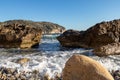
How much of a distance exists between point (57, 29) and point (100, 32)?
117 meters

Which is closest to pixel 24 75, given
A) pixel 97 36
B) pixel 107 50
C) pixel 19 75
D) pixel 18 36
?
pixel 19 75

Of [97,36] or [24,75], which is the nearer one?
[24,75]

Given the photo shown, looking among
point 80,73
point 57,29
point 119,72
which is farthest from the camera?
point 57,29

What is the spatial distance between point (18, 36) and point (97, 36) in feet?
30.3

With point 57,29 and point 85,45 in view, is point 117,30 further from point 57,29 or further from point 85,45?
point 57,29

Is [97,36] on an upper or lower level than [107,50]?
upper

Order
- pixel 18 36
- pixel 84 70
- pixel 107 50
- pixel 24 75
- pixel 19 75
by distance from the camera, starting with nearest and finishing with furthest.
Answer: pixel 84 70 < pixel 19 75 < pixel 24 75 < pixel 107 50 < pixel 18 36

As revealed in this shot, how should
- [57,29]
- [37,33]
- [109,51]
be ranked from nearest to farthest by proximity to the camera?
[109,51] < [37,33] < [57,29]

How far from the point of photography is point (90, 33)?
2884 centimetres

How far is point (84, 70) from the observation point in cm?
653

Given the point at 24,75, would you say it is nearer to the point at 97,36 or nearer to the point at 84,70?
the point at 84,70

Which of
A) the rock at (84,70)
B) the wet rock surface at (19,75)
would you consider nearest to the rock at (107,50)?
the wet rock surface at (19,75)

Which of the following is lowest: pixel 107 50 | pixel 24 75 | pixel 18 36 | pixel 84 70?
pixel 24 75

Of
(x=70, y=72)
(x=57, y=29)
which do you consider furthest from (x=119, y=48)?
(x=57, y=29)
